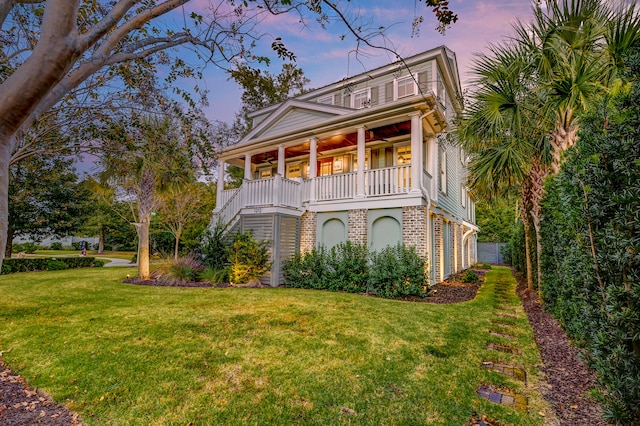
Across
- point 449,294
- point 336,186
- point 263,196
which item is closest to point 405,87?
point 336,186

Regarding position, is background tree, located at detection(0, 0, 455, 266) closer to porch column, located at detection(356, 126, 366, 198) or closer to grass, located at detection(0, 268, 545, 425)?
grass, located at detection(0, 268, 545, 425)

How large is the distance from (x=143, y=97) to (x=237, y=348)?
4.80 m

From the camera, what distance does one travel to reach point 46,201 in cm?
1761

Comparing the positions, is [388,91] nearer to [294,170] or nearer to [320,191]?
[294,170]

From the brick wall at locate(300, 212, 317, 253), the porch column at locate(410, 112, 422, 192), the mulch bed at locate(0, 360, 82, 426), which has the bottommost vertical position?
the mulch bed at locate(0, 360, 82, 426)

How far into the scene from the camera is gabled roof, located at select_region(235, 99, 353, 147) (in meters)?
11.8

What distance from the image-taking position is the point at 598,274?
269cm

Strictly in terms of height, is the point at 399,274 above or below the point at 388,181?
below

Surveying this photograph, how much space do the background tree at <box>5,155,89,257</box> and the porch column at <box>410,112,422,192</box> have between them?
15.3 metres

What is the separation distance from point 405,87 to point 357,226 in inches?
268

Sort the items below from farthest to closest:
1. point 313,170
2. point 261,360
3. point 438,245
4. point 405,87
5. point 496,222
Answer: point 496,222
point 405,87
point 313,170
point 438,245
point 261,360

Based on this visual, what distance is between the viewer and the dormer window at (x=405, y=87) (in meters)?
12.6

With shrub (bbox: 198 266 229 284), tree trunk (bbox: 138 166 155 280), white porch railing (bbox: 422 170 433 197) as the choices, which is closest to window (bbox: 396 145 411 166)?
white porch railing (bbox: 422 170 433 197)

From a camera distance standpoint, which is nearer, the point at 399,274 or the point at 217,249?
the point at 399,274
